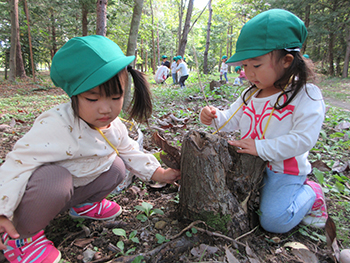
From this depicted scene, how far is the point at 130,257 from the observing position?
3.88 feet

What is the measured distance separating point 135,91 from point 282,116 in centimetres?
107

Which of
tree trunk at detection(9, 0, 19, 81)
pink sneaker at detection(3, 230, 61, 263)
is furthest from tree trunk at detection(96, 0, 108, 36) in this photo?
tree trunk at detection(9, 0, 19, 81)

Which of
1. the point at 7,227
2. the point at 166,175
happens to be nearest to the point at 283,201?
the point at 166,175

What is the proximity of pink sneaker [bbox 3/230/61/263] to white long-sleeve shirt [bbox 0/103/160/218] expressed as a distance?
0.70 feet

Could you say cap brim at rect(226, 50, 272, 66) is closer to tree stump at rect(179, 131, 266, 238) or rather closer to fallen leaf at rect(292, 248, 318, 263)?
tree stump at rect(179, 131, 266, 238)

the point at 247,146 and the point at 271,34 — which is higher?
the point at 271,34

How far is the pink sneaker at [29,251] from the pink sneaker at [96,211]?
13.4 inches

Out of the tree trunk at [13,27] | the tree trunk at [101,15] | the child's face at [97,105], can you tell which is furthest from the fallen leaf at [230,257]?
the tree trunk at [13,27]

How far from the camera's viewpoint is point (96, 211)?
1.58m

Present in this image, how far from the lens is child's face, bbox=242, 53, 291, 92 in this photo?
1417 millimetres

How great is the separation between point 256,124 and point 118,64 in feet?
3.59

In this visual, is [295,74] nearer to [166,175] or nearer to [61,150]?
[166,175]

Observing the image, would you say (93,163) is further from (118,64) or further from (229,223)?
(229,223)

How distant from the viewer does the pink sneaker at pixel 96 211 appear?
156 centimetres
